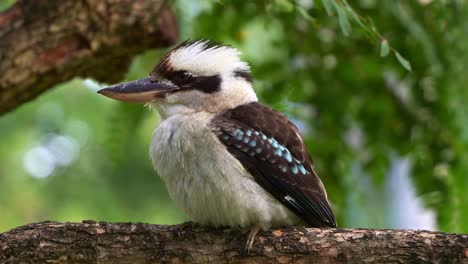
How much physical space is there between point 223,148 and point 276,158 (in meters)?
0.29

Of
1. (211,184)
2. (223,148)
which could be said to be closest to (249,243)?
(211,184)

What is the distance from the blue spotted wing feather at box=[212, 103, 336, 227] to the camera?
4117 mm

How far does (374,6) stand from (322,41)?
37 centimetres

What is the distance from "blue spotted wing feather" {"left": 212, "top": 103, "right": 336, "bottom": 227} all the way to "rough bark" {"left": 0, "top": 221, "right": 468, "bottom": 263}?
0.81 ft

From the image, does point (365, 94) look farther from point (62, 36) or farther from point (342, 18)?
point (62, 36)

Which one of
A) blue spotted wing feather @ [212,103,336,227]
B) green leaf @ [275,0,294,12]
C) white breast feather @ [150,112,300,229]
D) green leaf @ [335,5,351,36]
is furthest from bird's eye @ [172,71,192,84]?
green leaf @ [335,5,351,36]

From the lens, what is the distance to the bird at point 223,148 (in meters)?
3.98

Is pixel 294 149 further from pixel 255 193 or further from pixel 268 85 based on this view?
pixel 268 85

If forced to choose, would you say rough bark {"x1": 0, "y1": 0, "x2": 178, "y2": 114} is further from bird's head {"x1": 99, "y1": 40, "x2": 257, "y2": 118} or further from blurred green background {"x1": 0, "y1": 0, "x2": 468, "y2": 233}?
bird's head {"x1": 99, "y1": 40, "x2": 257, "y2": 118}

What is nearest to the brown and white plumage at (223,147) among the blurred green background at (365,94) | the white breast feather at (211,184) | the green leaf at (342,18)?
the white breast feather at (211,184)

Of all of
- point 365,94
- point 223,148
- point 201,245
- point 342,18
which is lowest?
point 201,245

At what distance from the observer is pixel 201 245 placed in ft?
12.8

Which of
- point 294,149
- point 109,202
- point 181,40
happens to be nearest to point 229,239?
point 294,149

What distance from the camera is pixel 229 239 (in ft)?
12.8
